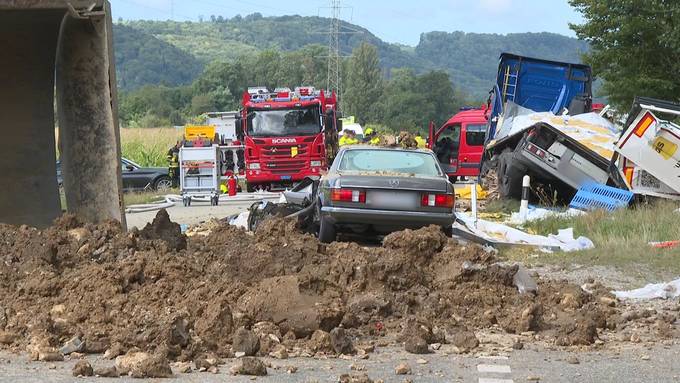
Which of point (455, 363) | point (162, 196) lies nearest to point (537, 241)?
point (455, 363)

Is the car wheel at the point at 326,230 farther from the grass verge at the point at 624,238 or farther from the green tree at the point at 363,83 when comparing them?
the green tree at the point at 363,83

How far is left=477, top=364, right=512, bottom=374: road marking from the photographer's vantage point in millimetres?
6969

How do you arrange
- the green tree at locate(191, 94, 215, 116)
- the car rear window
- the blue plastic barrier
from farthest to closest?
the green tree at locate(191, 94, 215, 116) < the blue plastic barrier < the car rear window

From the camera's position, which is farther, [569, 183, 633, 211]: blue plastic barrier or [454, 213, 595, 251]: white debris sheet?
[569, 183, 633, 211]: blue plastic barrier

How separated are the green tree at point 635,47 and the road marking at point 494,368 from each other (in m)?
18.5

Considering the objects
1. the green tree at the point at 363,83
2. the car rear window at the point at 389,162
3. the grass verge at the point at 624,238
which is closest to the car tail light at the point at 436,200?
the car rear window at the point at 389,162

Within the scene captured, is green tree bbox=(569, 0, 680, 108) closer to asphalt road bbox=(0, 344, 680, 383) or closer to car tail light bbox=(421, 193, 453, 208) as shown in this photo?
car tail light bbox=(421, 193, 453, 208)

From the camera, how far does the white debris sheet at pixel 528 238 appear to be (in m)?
14.0

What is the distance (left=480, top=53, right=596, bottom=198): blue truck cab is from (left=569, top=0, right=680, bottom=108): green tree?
71.3 inches

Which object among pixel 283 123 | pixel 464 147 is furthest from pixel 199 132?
pixel 464 147

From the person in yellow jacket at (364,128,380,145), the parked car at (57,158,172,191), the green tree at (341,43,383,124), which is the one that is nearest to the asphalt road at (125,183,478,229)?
the person in yellow jacket at (364,128,380,145)

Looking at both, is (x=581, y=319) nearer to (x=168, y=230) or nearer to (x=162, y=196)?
(x=168, y=230)

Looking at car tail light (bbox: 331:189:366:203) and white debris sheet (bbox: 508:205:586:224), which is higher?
car tail light (bbox: 331:189:366:203)

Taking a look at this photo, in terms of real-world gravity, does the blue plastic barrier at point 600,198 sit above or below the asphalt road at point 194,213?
above
